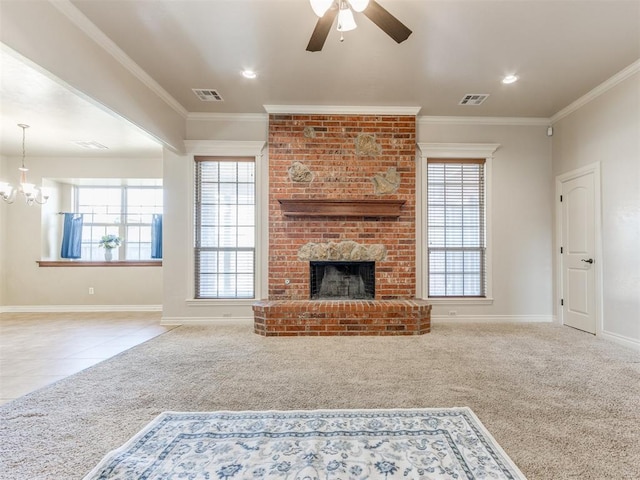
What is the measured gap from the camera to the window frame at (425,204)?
14.0ft

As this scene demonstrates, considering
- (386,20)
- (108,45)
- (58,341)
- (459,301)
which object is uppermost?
(108,45)

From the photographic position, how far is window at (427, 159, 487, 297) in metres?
4.35

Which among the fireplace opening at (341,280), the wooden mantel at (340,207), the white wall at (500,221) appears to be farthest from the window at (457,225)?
the fireplace opening at (341,280)

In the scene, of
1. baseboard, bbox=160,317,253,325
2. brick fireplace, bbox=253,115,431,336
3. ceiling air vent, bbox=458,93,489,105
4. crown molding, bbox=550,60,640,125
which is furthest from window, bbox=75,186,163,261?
crown molding, bbox=550,60,640,125

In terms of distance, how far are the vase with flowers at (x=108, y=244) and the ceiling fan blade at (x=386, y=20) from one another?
19.1ft

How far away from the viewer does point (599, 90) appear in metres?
3.51

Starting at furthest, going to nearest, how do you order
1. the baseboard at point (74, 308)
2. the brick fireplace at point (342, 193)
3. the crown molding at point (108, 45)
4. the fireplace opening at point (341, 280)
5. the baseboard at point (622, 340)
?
1. the baseboard at point (74, 308)
2. the fireplace opening at point (341, 280)
3. the brick fireplace at point (342, 193)
4. the baseboard at point (622, 340)
5. the crown molding at point (108, 45)

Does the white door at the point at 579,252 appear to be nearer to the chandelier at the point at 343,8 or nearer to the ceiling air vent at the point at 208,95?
the chandelier at the point at 343,8

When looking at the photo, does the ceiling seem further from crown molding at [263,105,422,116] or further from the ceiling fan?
the ceiling fan

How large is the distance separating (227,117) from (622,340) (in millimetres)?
5569

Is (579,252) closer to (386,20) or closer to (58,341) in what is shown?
(386,20)

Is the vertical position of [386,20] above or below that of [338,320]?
above

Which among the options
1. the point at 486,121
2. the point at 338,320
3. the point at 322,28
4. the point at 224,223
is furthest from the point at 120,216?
the point at 486,121

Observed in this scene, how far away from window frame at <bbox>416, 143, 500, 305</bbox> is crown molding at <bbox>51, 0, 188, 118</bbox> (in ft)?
11.3
